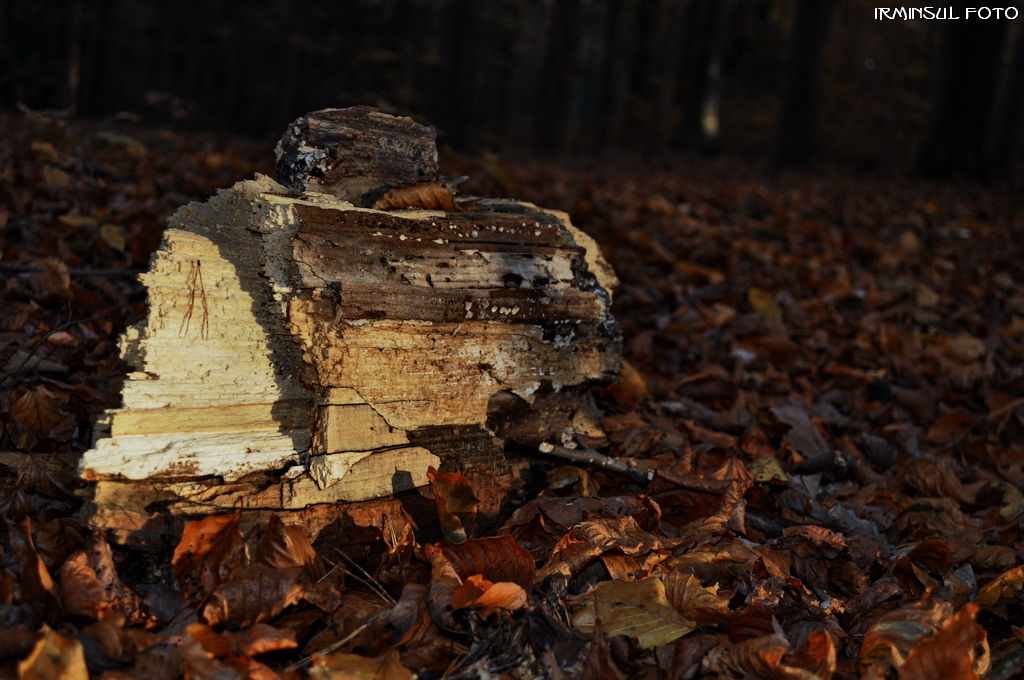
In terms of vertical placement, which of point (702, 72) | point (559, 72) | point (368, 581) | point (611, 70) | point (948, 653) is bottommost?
point (368, 581)

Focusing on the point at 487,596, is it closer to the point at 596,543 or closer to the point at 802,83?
the point at 596,543

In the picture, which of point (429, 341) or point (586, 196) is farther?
point (586, 196)

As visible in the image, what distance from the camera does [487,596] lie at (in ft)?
4.78

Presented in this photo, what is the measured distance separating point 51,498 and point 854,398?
3.08m

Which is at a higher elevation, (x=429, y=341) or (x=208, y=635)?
(x=429, y=341)

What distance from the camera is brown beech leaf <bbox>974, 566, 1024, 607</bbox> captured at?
1.68 metres

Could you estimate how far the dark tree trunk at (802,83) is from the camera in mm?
12391

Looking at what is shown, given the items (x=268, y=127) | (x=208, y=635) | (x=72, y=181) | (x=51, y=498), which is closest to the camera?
(x=208, y=635)

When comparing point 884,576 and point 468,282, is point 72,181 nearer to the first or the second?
point 468,282

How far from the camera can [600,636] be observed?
4.61 ft

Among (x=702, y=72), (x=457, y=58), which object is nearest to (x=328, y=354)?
(x=457, y=58)

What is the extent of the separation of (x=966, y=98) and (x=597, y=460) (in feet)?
36.2

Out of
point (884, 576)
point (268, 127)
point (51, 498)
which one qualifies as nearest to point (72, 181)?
point (51, 498)

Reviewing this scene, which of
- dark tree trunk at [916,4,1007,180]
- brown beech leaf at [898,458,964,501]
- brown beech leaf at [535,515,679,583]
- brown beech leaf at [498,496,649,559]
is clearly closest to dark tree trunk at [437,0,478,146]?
dark tree trunk at [916,4,1007,180]
